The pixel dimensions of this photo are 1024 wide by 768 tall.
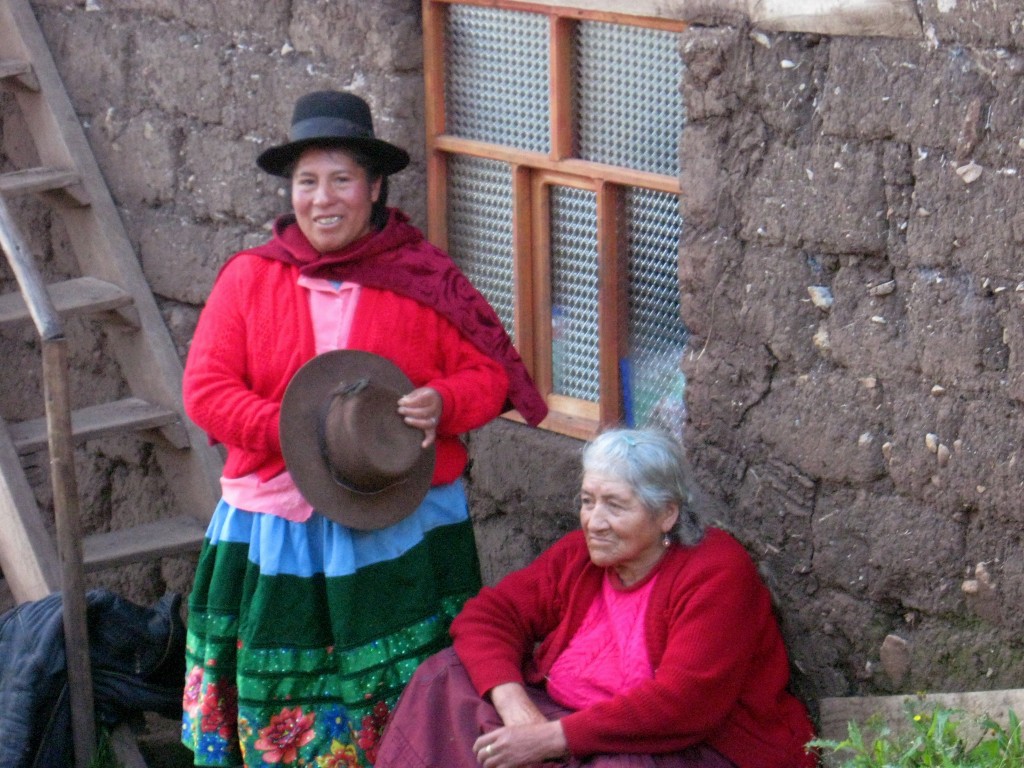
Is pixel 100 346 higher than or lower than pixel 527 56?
lower

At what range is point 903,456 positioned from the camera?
361cm

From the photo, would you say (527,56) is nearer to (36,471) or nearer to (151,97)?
(151,97)

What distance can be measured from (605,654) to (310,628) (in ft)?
2.37

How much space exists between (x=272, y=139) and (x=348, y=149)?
1162mm

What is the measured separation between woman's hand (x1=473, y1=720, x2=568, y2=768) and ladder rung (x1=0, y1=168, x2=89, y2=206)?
8.05 ft

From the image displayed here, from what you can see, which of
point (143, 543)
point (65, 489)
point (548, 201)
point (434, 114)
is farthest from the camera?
point (143, 543)

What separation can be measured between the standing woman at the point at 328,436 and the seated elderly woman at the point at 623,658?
0.71 ft

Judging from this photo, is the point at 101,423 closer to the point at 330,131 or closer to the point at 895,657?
the point at 330,131

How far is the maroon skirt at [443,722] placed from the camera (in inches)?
144

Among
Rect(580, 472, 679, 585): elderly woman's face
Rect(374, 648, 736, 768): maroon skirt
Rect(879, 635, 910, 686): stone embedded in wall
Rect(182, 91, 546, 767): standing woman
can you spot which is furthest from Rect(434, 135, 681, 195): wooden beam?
Rect(374, 648, 736, 768): maroon skirt

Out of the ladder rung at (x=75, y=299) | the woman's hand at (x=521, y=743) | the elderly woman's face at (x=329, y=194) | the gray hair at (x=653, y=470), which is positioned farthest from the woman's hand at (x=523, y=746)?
the ladder rung at (x=75, y=299)

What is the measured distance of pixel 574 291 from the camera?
454 cm

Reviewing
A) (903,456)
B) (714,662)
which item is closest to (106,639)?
(714,662)

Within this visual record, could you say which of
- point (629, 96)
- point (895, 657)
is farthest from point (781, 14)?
point (895, 657)
